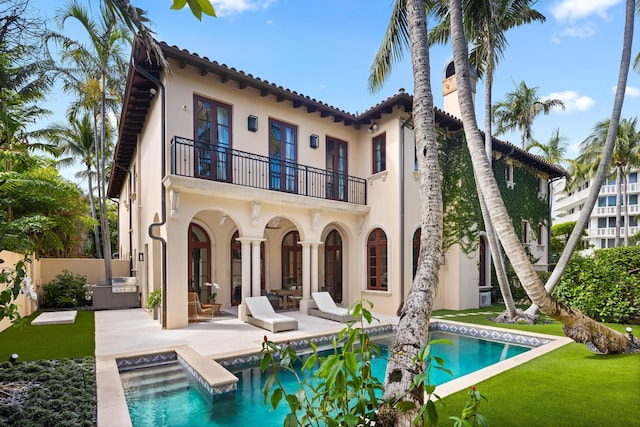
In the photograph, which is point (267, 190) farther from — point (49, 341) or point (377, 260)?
point (49, 341)

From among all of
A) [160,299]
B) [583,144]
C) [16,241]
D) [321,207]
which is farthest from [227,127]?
[583,144]

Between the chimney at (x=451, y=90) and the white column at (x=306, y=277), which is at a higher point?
the chimney at (x=451, y=90)

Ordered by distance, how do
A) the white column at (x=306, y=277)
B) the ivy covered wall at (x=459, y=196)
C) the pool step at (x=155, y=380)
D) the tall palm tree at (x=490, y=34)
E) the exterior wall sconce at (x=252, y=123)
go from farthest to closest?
the ivy covered wall at (x=459, y=196) → the white column at (x=306, y=277) → the exterior wall sconce at (x=252, y=123) → the tall palm tree at (x=490, y=34) → the pool step at (x=155, y=380)

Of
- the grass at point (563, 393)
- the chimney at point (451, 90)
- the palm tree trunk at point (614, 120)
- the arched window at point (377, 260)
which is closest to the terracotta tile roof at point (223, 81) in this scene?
the chimney at point (451, 90)

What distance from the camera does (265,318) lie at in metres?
10.7

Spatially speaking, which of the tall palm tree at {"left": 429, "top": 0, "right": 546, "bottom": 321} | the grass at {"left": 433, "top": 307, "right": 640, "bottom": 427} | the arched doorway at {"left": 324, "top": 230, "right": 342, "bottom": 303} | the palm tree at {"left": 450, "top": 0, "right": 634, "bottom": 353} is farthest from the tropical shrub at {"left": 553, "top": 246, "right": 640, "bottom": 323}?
the arched doorway at {"left": 324, "top": 230, "right": 342, "bottom": 303}

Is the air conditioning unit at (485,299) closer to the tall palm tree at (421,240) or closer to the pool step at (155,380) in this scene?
the tall palm tree at (421,240)

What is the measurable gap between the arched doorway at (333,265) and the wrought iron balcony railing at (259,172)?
8.20 ft

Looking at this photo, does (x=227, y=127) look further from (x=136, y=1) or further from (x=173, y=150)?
(x=136, y=1)

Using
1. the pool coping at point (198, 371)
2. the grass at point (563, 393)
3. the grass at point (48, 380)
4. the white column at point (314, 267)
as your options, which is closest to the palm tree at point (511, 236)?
the grass at point (563, 393)

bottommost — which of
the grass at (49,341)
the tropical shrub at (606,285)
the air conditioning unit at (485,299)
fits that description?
the air conditioning unit at (485,299)

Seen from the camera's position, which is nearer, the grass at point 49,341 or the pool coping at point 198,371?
the pool coping at point 198,371

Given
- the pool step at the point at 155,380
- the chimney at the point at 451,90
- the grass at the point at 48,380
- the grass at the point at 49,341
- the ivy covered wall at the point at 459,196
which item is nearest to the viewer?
the grass at the point at 48,380

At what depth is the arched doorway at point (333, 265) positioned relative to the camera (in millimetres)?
16328
